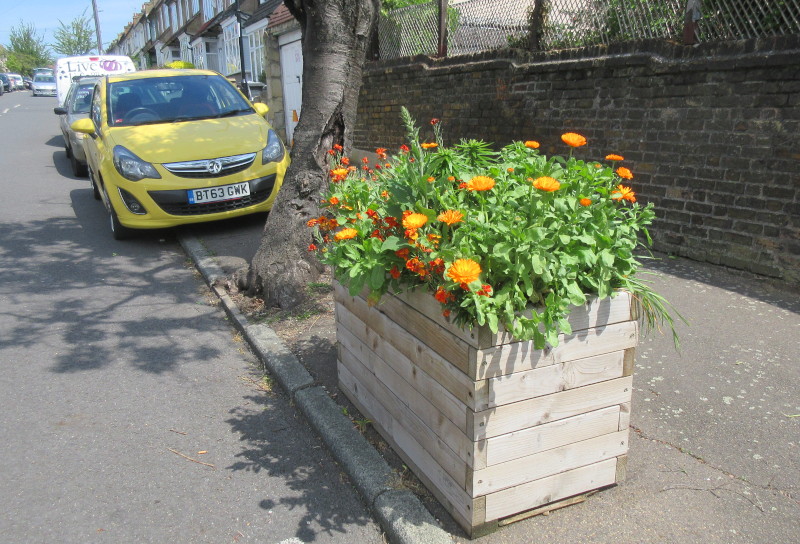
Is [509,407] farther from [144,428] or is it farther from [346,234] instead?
[144,428]

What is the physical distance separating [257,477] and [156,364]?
1.64 meters

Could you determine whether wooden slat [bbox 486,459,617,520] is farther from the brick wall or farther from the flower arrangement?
the brick wall

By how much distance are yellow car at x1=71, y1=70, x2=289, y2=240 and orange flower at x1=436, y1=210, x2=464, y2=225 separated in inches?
194

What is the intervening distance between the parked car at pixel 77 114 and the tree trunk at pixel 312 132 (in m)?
7.89

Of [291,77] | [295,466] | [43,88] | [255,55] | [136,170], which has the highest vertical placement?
[43,88]

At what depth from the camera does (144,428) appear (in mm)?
3467

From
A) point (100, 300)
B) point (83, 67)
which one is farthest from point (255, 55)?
point (100, 300)

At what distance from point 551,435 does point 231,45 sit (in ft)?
93.6

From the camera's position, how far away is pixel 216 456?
126 inches

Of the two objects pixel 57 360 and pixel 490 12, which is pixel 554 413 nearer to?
pixel 57 360

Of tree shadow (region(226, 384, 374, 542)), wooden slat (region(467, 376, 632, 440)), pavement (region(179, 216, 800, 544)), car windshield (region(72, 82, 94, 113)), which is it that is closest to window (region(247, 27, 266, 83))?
car windshield (region(72, 82, 94, 113))

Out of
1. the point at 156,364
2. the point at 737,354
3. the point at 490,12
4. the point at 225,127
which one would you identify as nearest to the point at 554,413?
the point at 737,354

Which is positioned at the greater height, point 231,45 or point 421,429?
point 231,45

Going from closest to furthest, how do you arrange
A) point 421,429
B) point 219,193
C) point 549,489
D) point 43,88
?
point 549,489 < point 421,429 < point 219,193 < point 43,88
